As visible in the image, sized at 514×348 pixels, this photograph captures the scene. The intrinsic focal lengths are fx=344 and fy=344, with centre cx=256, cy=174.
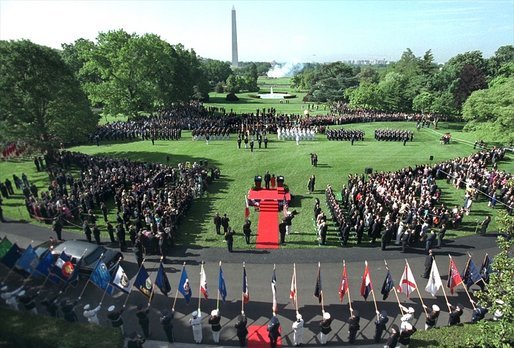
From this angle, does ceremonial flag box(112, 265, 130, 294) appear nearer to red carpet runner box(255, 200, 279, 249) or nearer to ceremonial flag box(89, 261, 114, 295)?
ceremonial flag box(89, 261, 114, 295)

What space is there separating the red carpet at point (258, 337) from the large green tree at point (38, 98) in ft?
88.9

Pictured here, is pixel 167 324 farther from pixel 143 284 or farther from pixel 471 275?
pixel 471 275

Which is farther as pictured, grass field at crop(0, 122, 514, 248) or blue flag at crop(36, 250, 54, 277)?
grass field at crop(0, 122, 514, 248)

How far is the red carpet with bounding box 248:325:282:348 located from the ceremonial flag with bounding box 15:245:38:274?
917cm

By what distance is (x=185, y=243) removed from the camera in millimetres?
18938

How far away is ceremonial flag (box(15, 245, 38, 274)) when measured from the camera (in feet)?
45.5

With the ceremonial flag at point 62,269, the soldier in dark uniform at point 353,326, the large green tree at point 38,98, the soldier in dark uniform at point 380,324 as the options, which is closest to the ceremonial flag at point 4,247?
the ceremonial flag at point 62,269

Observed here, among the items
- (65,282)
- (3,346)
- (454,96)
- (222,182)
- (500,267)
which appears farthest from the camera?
(454,96)

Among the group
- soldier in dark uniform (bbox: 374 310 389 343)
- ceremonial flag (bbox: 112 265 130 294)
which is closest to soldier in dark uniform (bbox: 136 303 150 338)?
ceremonial flag (bbox: 112 265 130 294)

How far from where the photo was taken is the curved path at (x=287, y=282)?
12820mm

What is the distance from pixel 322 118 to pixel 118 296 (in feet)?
140

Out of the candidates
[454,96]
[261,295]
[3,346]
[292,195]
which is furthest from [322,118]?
[3,346]

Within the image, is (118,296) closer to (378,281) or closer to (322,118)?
(378,281)

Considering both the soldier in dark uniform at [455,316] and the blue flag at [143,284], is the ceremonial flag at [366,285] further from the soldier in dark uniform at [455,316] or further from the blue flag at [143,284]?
the blue flag at [143,284]
